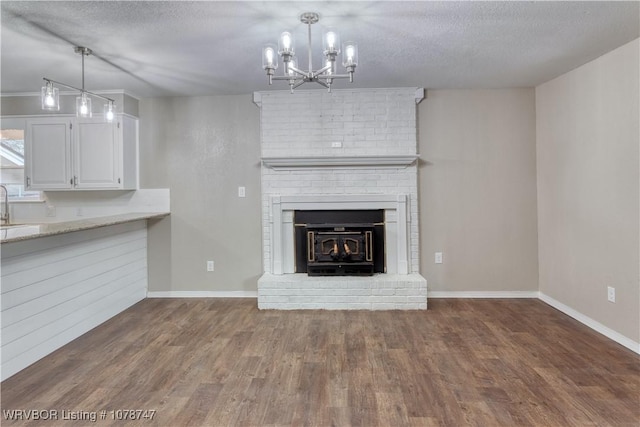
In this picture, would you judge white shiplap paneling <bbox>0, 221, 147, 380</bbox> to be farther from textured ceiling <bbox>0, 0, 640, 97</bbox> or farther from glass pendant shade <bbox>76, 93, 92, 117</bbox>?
textured ceiling <bbox>0, 0, 640, 97</bbox>

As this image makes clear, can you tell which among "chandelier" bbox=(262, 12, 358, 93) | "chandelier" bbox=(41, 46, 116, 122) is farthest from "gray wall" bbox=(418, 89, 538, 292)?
"chandelier" bbox=(41, 46, 116, 122)

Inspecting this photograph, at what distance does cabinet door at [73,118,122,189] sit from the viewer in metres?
3.97

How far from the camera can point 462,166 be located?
4117 mm

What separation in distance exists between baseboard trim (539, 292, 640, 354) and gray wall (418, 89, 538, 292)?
0.31 meters

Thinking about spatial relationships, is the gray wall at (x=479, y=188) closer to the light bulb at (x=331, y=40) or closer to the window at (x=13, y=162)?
the light bulb at (x=331, y=40)

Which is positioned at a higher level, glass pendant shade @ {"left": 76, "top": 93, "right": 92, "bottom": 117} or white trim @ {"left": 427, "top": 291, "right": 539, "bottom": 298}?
glass pendant shade @ {"left": 76, "top": 93, "right": 92, "bottom": 117}

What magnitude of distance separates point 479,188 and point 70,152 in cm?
439

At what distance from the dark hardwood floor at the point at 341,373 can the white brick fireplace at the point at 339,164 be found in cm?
83

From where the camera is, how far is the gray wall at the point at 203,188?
4.22m

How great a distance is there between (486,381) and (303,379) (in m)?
1.14

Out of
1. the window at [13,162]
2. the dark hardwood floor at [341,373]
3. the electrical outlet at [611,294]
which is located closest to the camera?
the dark hardwood floor at [341,373]

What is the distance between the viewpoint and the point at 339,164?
13.4 ft

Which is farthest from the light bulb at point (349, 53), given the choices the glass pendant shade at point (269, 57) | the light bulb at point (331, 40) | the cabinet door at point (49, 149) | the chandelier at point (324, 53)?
the cabinet door at point (49, 149)

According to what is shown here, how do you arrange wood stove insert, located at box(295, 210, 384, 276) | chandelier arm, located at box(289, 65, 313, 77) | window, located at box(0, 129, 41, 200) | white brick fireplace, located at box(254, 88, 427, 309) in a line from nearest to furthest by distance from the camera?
chandelier arm, located at box(289, 65, 313, 77)
wood stove insert, located at box(295, 210, 384, 276)
white brick fireplace, located at box(254, 88, 427, 309)
window, located at box(0, 129, 41, 200)
